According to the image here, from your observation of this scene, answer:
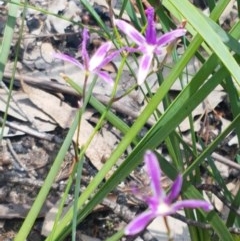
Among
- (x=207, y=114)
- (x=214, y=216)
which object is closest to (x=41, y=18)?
(x=207, y=114)

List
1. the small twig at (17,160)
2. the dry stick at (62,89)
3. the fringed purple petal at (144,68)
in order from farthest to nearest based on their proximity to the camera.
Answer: the dry stick at (62,89) → the small twig at (17,160) → the fringed purple petal at (144,68)

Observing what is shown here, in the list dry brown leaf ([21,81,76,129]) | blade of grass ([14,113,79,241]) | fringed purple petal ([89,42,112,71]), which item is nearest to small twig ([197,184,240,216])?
blade of grass ([14,113,79,241])

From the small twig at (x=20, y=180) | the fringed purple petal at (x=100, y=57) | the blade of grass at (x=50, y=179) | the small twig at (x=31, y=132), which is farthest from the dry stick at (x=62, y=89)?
the fringed purple petal at (x=100, y=57)

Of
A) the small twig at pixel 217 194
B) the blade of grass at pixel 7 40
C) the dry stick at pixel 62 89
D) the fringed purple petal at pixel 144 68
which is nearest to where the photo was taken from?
the fringed purple petal at pixel 144 68

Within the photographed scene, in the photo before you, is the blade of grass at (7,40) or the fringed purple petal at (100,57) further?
the blade of grass at (7,40)

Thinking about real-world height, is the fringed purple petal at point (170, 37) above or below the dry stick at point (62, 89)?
above

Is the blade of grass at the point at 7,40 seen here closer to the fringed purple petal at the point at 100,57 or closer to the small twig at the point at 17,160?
the fringed purple petal at the point at 100,57

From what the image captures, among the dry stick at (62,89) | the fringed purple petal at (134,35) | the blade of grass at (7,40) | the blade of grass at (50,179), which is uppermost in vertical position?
the fringed purple petal at (134,35)

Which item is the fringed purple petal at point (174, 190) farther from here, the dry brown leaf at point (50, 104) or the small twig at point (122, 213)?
the dry brown leaf at point (50, 104)

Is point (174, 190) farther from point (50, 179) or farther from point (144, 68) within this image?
point (50, 179)
